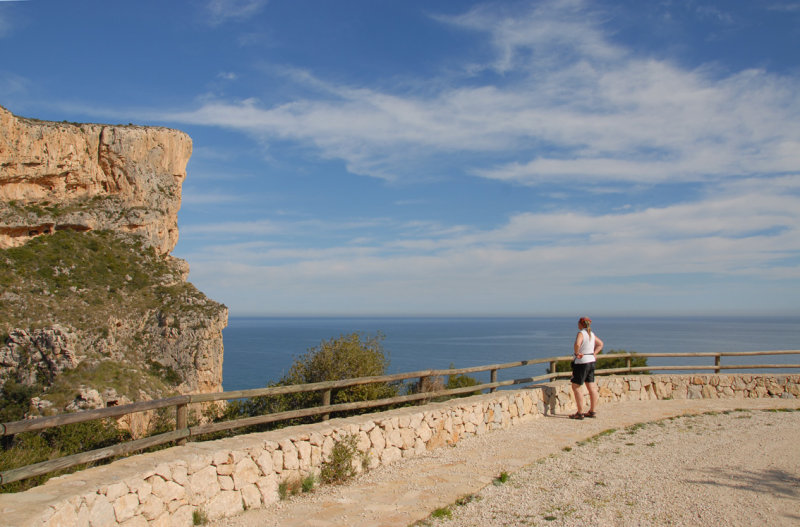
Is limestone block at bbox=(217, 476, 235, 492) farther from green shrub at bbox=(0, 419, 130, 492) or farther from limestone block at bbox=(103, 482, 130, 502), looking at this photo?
green shrub at bbox=(0, 419, 130, 492)

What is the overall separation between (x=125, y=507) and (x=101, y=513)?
0.81ft

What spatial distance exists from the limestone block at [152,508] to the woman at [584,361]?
7273 mm

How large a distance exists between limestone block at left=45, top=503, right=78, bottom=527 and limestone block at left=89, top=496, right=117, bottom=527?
15cm

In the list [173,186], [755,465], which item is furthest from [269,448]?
[173,186]

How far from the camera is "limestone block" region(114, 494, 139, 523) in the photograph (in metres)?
4.71

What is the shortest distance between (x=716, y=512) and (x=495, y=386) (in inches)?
201

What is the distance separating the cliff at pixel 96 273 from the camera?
33.5 m

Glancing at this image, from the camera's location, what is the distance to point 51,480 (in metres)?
4.76

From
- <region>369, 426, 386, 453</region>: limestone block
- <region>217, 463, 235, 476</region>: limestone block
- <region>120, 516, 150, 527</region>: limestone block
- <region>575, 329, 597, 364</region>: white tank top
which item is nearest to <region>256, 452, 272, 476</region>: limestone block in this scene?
<region>217, 463, 235, 476</region>: limestone block

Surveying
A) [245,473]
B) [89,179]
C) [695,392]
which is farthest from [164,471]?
[89,179]

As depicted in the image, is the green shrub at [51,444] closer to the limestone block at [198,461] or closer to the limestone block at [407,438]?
the limestone block at [198,461]

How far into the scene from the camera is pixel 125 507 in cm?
479

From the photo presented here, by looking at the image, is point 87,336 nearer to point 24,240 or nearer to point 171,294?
point 171,294

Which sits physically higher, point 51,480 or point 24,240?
point 24,240
